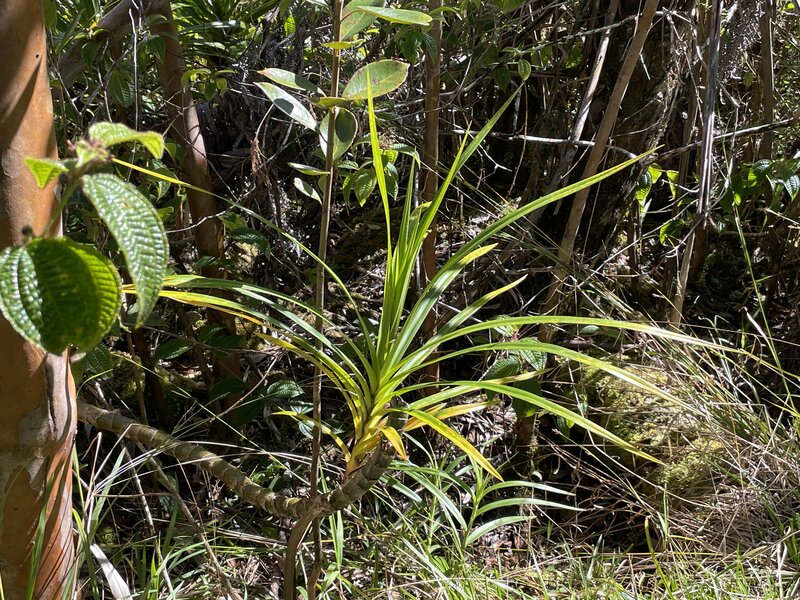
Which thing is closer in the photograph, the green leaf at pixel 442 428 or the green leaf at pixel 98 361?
the green leaf at pixel 442 428

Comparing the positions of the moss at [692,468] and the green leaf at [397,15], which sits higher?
the green leaf at [397,15]

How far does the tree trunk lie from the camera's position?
2.44 ft

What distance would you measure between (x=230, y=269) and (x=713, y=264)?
6.41 feet

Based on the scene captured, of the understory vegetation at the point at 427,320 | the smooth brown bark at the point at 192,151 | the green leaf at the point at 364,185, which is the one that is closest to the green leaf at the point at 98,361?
the understory vegetation at the point at 427,320

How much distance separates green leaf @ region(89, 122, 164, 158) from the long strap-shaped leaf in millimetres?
574

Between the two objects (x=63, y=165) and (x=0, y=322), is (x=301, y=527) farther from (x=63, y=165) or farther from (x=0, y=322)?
(x=63, y=165)

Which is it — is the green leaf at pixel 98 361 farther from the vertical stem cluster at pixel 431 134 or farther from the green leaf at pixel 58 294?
the green leaf at pixel 58 294

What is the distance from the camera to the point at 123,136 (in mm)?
500

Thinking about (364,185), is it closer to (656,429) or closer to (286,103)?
(286,103)

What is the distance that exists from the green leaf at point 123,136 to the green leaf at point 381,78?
526 millimetres

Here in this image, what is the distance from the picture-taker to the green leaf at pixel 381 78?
1.00 meters

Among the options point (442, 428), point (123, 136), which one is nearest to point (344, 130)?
point (442, 428)

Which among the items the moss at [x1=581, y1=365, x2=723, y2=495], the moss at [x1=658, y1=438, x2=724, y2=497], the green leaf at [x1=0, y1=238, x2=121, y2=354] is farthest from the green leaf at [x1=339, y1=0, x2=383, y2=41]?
the moss at [x1=658, y1=438, x2=724, y2=497]

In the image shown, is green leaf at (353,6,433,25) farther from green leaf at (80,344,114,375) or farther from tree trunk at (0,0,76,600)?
green leaf at (80,344,114,375)
